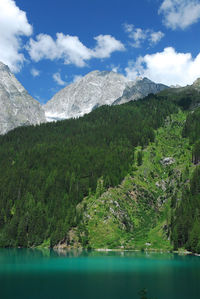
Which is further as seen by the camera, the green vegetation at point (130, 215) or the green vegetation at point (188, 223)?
the green vegetation at point (130, 215)

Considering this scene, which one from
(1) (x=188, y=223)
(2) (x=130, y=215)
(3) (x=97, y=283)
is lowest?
(3) (x=97, y=283)

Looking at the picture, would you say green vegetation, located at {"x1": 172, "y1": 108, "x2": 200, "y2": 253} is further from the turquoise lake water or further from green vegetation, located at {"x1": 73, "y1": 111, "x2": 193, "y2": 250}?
the turquoise lake water

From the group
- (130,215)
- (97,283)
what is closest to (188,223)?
(130,215)

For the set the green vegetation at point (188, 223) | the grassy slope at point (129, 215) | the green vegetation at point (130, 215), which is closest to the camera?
the green vegetation at point (188, 223)

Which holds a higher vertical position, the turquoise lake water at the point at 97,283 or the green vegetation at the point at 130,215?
the green vegetation at the point at 130,215

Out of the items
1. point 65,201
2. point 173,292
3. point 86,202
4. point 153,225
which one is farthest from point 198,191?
point 173,292

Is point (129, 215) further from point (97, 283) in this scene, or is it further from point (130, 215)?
point (97, 283)

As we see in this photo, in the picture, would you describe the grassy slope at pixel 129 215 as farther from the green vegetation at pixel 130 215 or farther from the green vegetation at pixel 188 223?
the green vegetation at pixel 188 223

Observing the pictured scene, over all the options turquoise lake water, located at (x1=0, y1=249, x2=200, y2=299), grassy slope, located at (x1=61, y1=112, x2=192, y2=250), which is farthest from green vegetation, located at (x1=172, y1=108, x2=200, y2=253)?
turquoise lake water, located at (x1=0, y1=249, x2=200, y2=299)

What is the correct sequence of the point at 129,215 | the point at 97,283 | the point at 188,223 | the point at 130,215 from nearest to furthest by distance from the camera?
1. the point at 97,283
2. the point at 188,223
3. the point at 129,215
4. the point at 130,215

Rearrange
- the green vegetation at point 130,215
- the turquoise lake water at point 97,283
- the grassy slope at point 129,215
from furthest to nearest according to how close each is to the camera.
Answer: the grassy slope at point 129,215, the green vegetation at point 130,215, the turquoise lake water at point 97,283

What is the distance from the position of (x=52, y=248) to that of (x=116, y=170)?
65.5 metres

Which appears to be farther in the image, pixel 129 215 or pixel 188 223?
pixel 129 215

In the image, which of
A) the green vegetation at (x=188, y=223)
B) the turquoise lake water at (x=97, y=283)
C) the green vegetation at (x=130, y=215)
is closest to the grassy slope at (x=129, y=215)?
the green vegetation at (x=130, y=215)
